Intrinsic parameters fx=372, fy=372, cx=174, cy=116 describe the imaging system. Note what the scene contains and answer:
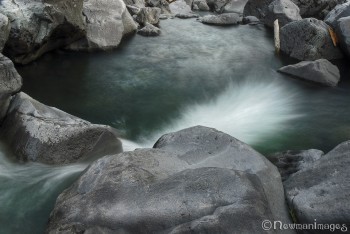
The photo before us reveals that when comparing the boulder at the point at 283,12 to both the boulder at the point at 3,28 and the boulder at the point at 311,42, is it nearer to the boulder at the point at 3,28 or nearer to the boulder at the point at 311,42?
the boulder at the point at 311,42

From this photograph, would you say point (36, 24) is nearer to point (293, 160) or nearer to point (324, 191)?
point (293, 160)

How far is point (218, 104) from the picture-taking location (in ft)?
33.0

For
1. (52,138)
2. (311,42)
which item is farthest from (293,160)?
(311,42)

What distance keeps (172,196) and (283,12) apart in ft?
49.7

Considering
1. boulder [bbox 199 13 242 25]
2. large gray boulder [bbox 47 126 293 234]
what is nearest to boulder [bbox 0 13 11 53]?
large gray boulder [bbox 47 126 293 234]

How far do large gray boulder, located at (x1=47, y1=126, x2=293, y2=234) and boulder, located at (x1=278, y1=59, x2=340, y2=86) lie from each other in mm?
7133

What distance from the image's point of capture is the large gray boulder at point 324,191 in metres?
4.07

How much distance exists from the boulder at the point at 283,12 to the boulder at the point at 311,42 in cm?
314

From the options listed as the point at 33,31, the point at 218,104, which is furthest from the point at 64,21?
the point at 218,104

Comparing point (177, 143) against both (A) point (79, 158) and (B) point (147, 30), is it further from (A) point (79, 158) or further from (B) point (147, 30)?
(B) point (147, 30)

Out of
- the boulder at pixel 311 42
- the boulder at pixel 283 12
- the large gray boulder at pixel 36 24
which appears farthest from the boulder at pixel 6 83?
the boulder at pixel 283 12

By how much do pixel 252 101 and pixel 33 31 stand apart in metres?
6.71

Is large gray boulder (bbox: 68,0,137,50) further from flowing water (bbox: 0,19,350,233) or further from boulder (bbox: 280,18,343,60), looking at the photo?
boulder (bbox: 280,18,343,60)

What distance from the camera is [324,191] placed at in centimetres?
435
